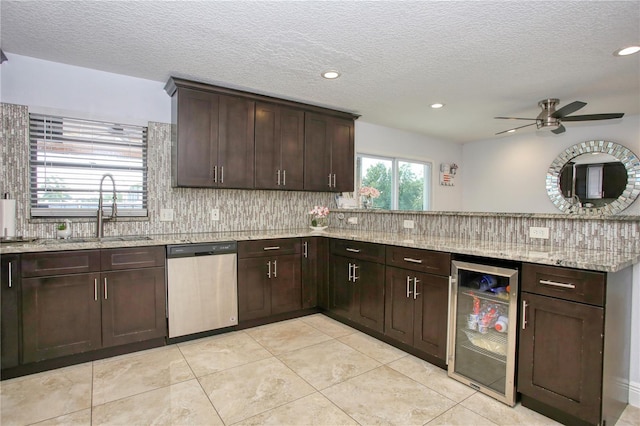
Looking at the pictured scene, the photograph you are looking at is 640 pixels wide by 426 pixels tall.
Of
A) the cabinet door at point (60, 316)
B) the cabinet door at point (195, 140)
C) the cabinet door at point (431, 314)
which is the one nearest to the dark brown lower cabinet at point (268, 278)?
the cabinet door at point (195, 140)

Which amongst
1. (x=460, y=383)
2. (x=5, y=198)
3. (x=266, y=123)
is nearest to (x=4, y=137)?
(x=5, y=198)

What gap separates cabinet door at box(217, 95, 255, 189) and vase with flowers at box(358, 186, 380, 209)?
1522 mm

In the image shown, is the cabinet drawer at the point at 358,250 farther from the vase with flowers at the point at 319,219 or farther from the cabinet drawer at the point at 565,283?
the cabinet drawer at the point at 565,283

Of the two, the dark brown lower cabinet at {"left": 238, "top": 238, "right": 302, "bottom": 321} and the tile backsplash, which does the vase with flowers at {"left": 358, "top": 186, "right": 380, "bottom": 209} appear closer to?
the tile backsplash

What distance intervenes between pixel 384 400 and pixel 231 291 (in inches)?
66.8

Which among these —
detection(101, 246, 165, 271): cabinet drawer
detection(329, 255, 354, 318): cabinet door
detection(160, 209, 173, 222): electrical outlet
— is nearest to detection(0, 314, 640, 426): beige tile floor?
detection(329, 255, 354, 318): cabinet door

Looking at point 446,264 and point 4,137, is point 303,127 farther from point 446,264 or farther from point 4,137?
point 4,137

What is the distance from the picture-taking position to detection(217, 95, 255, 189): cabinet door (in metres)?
3.42

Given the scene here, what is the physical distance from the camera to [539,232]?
98.5 inches

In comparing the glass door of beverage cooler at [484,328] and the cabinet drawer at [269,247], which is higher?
the cabinet drawer at [269,247]

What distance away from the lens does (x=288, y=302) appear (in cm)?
357

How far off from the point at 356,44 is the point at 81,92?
243 centimetres

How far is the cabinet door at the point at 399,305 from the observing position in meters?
2.73

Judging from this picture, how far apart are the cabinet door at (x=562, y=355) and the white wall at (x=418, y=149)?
3.47 metres
